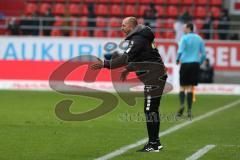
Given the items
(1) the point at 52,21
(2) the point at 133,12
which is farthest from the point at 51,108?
(2) the point at 133,12

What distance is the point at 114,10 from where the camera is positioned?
32.0 metres

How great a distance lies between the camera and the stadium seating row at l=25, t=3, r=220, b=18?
1249 inches

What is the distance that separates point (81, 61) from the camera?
85.6ft

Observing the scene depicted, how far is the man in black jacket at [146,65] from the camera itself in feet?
32.9

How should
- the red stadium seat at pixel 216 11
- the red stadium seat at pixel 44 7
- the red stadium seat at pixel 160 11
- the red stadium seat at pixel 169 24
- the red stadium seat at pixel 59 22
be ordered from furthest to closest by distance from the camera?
the red stadium seat at pixel 160 11 → the red stadium seat at pixel 216 11 → the red stadium seat at pixel 44 7 → the red stadium seat at pixel 169 24 → the red stadium seat at pixel 59 22

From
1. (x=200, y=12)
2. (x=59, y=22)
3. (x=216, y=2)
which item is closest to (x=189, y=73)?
(x=59, y=22)

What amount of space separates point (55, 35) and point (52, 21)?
2.60 ft

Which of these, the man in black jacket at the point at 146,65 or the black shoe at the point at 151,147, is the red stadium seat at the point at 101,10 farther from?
the black shoe at the point at 151,147

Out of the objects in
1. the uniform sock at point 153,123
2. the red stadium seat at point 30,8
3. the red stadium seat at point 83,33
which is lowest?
the red stadium seat at point 83,33

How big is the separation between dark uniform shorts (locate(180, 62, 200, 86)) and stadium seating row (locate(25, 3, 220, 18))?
1550 centimetres

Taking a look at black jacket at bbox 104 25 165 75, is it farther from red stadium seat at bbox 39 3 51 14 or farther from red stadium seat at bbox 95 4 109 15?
red stadium seat at bbox 95 4 109 15

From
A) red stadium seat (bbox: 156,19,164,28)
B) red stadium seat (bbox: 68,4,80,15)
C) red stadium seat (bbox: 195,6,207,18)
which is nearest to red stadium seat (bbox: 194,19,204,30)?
red stadium seat (bbox: 195,6,207,18)

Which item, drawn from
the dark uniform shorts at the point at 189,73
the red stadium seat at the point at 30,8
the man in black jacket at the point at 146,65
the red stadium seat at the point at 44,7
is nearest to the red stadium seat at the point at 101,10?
the red stadium seat at the point at 44,7

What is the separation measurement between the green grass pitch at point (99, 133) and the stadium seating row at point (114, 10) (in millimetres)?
12526
